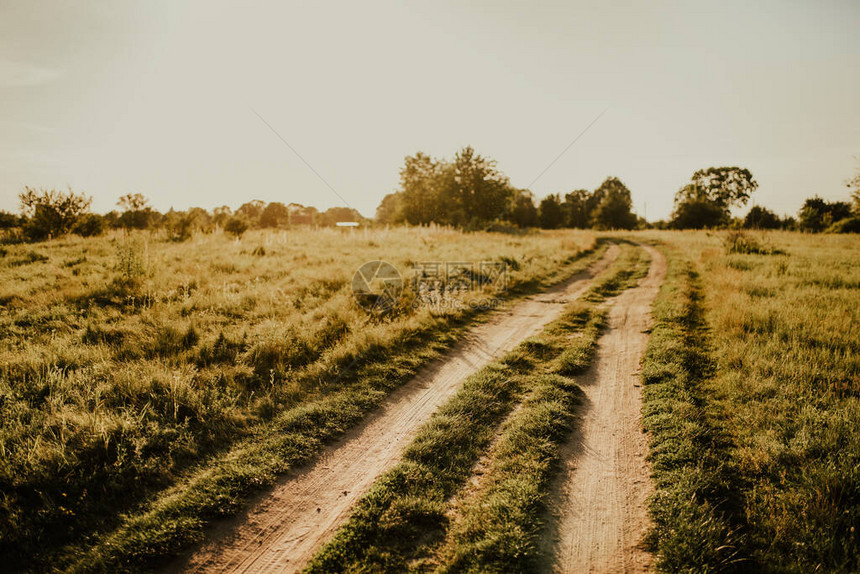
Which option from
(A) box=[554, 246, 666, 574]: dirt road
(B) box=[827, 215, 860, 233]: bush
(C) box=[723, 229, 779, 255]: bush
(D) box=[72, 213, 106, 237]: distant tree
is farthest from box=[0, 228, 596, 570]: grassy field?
(B) box=[827, 215, 860, 233]: bush

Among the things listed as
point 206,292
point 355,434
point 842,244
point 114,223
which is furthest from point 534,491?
point 114,223

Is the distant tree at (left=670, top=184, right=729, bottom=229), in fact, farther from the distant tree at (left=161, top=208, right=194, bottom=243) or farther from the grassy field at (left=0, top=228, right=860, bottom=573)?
the distant tree at (left=161, top=208, right=194, bottom=243)

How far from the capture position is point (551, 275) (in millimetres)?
16344

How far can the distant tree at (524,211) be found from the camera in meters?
65.1

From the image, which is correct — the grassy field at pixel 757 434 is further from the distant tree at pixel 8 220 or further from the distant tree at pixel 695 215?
the distant tree at pixel 695 215

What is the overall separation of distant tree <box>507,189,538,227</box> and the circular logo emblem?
177 feet

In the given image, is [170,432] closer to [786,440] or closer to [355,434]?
[355,434]

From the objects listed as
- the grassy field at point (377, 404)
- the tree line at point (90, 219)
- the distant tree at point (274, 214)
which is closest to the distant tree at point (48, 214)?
the tree line at point (90, 219)

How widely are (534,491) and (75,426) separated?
544 centimetres

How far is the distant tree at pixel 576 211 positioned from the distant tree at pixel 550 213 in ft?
6.35

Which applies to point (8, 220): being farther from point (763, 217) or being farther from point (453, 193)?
point (763, 217)

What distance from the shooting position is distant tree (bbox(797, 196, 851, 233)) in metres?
49.5

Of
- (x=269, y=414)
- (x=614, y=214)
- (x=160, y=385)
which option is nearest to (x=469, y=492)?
(x=269, y=414)

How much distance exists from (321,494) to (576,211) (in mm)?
81186
